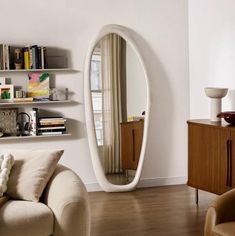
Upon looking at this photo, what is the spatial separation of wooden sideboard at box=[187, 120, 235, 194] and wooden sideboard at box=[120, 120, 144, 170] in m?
0.84

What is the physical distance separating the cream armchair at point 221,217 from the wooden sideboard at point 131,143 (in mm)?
2531

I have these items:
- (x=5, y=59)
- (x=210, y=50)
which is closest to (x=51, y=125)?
(x=5, y=59)

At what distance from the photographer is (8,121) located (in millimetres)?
5195

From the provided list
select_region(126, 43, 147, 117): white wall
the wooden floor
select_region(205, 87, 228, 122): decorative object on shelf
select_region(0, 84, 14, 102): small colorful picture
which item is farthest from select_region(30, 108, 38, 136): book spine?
select_region(205, 87, 228, 122): decorative object on shelf

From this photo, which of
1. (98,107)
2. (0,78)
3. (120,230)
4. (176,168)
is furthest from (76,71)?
(120,230)

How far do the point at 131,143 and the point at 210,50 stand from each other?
1.35m

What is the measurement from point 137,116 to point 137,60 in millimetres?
634

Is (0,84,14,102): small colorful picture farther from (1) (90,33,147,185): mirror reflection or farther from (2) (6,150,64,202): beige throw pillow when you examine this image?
(2) (6,150,64,202): beige throw pillow

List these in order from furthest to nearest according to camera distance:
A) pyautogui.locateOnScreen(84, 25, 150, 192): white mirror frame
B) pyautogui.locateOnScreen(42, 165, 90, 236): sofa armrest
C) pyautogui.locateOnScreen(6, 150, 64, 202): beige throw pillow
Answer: pyautogui.locateOnScreen(84, 25, 150, 192): white mirror frame < pyautogui.locateOnScreen(6, 150, 64, 202): beige throw pillow < pyautogui.locateOnScreen(42, 165, 90, 236): sofa armrest

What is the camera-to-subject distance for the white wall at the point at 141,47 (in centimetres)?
527

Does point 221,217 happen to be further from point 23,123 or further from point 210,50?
point 23,123

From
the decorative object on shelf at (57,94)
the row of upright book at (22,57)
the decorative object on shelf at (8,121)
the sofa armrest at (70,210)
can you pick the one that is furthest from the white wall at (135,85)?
the sofa armrest at (70,210)

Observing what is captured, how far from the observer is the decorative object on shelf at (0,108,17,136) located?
5.18 metres

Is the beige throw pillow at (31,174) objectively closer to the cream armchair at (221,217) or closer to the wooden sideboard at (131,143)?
the cream armchair at (221,217)
